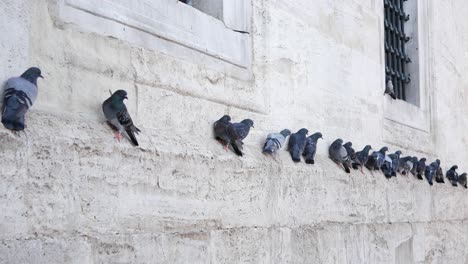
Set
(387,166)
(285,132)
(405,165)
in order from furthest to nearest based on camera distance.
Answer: (405,165) → (387,166) → (285,132)

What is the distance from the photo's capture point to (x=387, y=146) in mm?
5598

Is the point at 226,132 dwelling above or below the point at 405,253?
above

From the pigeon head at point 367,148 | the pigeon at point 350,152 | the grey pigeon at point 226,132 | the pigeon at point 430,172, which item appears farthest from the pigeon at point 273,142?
the pigeon at point 430,172

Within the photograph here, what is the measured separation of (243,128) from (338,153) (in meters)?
1.21

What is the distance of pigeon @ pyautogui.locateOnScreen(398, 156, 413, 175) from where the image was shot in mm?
5520

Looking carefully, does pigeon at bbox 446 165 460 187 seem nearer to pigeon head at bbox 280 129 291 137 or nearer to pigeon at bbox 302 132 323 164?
pigeon at bbox 302 132 323 164

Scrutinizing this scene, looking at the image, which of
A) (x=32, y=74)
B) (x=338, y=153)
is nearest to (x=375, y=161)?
(x=338, y=153)

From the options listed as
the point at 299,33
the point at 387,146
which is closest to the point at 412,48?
the point at 387,146

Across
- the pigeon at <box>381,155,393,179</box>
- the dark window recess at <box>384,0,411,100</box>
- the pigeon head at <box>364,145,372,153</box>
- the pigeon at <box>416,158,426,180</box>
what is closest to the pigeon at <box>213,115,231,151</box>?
the pigeon head at <box>364,145,372,153</box>

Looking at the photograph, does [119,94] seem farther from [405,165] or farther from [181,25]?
[405,165]

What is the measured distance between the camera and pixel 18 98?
7.34 ft

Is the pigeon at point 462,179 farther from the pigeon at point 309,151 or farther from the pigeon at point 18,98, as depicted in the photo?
the pigeon at point 18,98

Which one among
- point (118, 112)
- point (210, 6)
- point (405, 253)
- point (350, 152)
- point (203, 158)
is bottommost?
point (405, 253)

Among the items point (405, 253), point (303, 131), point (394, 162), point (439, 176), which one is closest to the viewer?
point (303, 131)
